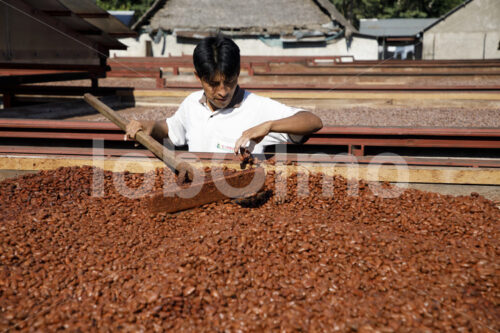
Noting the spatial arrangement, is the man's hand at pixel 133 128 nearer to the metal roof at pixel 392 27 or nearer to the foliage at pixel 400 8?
the metal roof at pixel 392 27

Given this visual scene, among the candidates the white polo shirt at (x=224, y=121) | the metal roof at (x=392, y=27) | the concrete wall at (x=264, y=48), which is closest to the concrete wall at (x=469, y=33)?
the metal roof at (x=392, y=27)

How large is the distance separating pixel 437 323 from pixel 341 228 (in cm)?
74

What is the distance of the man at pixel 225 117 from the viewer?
2402mm

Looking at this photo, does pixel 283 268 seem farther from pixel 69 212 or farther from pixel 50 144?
pixel 50 144

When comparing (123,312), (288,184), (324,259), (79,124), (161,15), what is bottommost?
(123,312)

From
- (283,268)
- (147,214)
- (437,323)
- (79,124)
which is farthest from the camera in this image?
(79,124)

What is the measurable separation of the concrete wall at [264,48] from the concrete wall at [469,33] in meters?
9.34

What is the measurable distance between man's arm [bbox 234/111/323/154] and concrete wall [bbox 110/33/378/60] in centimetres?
2021

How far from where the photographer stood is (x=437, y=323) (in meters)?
1.59

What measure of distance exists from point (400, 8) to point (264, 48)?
26498 millimetres

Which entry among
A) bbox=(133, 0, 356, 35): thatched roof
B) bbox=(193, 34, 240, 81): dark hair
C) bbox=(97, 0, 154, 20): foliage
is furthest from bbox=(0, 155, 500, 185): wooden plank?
bbox=(97, 0, 154, 20): foliage

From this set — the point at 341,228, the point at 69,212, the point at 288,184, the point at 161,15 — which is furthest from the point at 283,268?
the point at 161,15

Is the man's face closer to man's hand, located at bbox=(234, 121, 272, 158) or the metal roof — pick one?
man's hand, located at bbox=(234, 121, 272, 158)

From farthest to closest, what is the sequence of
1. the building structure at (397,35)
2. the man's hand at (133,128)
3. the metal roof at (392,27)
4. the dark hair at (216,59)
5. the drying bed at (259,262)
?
the metal roof at (392,27) < the building structure at (397,35) < the man's hand at (133,128) < the dark hair at (216,59) < the drying bed at (259,262)
